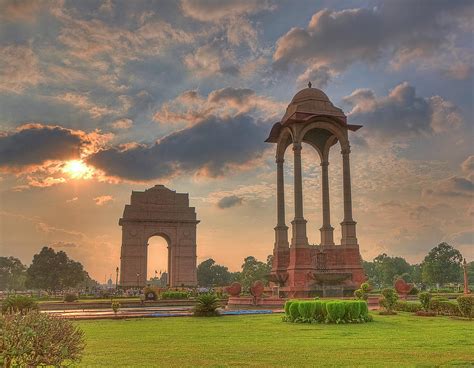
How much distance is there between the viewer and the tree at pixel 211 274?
9506 cm

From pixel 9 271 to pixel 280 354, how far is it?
115 m

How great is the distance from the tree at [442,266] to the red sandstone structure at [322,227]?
47.5m

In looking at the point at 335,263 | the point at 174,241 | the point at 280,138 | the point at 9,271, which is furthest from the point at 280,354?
the point at 9,271

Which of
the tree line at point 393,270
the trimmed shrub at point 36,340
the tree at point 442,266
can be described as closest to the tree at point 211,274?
the tree line at point 393,270

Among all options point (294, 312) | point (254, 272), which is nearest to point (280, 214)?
point (294, 312)

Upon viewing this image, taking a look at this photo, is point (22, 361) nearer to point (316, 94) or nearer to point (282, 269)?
point (282, 269)

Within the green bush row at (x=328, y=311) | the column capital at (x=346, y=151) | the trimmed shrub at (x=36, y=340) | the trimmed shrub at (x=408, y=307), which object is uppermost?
the column capital at (x=346, y=151)

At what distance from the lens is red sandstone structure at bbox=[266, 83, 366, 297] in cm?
2959

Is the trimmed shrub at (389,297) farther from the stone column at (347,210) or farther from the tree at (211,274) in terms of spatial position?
the tree at (211,274)

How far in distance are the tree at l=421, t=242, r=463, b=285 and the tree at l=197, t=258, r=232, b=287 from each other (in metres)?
37.3

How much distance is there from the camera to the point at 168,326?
16109 millimetres

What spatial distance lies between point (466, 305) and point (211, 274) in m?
80.2

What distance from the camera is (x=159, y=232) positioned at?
209ft

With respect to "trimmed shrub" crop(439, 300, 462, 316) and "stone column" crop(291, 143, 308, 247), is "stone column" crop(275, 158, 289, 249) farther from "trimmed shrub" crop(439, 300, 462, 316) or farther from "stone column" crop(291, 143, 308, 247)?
"trimmed shrub" crop(439, 300, 462, 316)
